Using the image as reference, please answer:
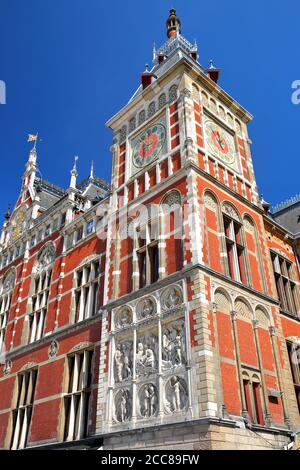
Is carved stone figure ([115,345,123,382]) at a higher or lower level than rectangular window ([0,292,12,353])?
lower

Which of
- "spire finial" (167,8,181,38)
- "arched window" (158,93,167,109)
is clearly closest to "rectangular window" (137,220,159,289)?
"arched window" (158,93,167,109)

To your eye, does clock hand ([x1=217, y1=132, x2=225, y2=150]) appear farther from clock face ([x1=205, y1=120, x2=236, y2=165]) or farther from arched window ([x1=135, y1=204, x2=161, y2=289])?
arched window ([x1=135, y1=204, x2=161, y2=289])

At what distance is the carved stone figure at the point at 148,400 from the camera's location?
47.0ft

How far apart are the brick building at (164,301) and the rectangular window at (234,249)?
0.06 m

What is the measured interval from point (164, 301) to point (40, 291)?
11.6 meters

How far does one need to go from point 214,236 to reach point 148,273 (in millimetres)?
3172

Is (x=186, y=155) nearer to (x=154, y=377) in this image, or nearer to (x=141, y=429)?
(x=154, y=377)

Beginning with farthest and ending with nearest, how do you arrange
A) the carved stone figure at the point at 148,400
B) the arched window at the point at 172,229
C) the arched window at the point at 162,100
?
1. the arched window at the point at 162,100
2. the arched window at the point at 172,229
3. the carved stone figure at the point at 148,400

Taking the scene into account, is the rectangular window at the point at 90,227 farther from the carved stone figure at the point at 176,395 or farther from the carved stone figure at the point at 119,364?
the carved stone figure at the point at 176,395

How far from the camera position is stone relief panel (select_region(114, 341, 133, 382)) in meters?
16.0

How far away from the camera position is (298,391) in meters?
17.6

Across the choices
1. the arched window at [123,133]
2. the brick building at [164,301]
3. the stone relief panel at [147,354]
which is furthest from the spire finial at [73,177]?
the stone relief panel at [147,354]

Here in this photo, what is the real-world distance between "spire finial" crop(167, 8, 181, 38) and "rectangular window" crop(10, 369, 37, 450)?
79.2 feet

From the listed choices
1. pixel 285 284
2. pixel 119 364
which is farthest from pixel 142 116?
pixel 119 364
